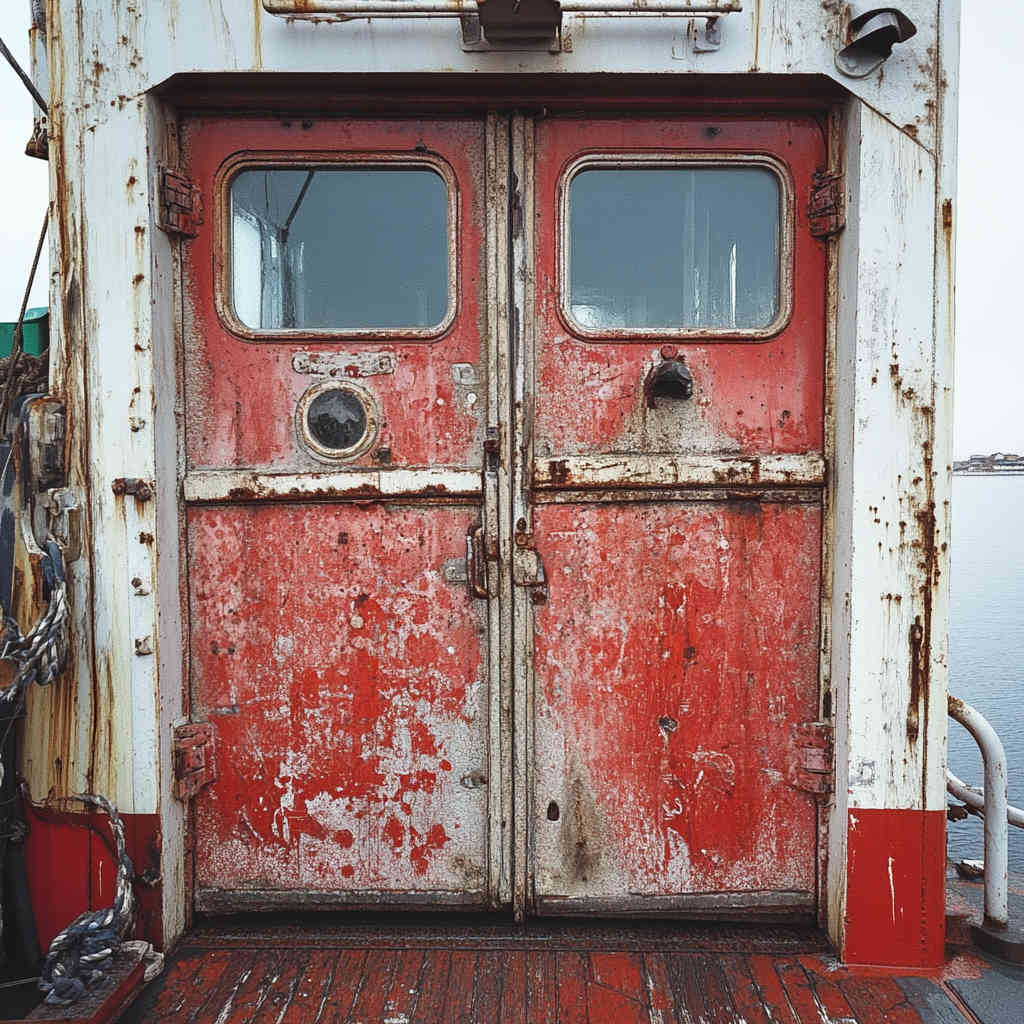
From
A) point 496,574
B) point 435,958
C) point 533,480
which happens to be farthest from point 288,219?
point 435,958

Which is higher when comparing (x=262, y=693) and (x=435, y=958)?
(x=262, y=693)

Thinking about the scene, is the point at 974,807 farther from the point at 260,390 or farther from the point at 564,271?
the point at 260,390

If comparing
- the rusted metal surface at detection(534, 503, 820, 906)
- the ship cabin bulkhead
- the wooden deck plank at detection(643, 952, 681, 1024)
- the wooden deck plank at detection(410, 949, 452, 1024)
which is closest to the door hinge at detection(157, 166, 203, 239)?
the ship cabin bulkhead

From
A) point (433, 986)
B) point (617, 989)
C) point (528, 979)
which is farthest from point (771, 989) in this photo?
point (433, 986)

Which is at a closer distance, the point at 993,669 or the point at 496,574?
the point at 496,574

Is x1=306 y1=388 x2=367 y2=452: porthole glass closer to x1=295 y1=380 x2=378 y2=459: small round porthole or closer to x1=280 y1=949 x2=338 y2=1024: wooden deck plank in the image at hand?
x1=295 y1=380 x2=378 y2=459: small round porthole

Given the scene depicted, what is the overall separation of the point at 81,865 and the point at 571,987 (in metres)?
1.40

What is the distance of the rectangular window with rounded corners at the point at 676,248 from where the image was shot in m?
2.33

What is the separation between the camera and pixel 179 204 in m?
2.24

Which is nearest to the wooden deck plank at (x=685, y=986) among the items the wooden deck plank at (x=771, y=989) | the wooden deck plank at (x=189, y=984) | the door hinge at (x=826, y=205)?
the wooden deck plank at (x=771, y=989)

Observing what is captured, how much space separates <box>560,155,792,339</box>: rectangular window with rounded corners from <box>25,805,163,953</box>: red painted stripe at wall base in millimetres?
1955

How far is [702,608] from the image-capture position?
7.63ft

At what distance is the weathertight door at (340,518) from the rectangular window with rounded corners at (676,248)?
330mm

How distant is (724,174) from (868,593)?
1297mm
